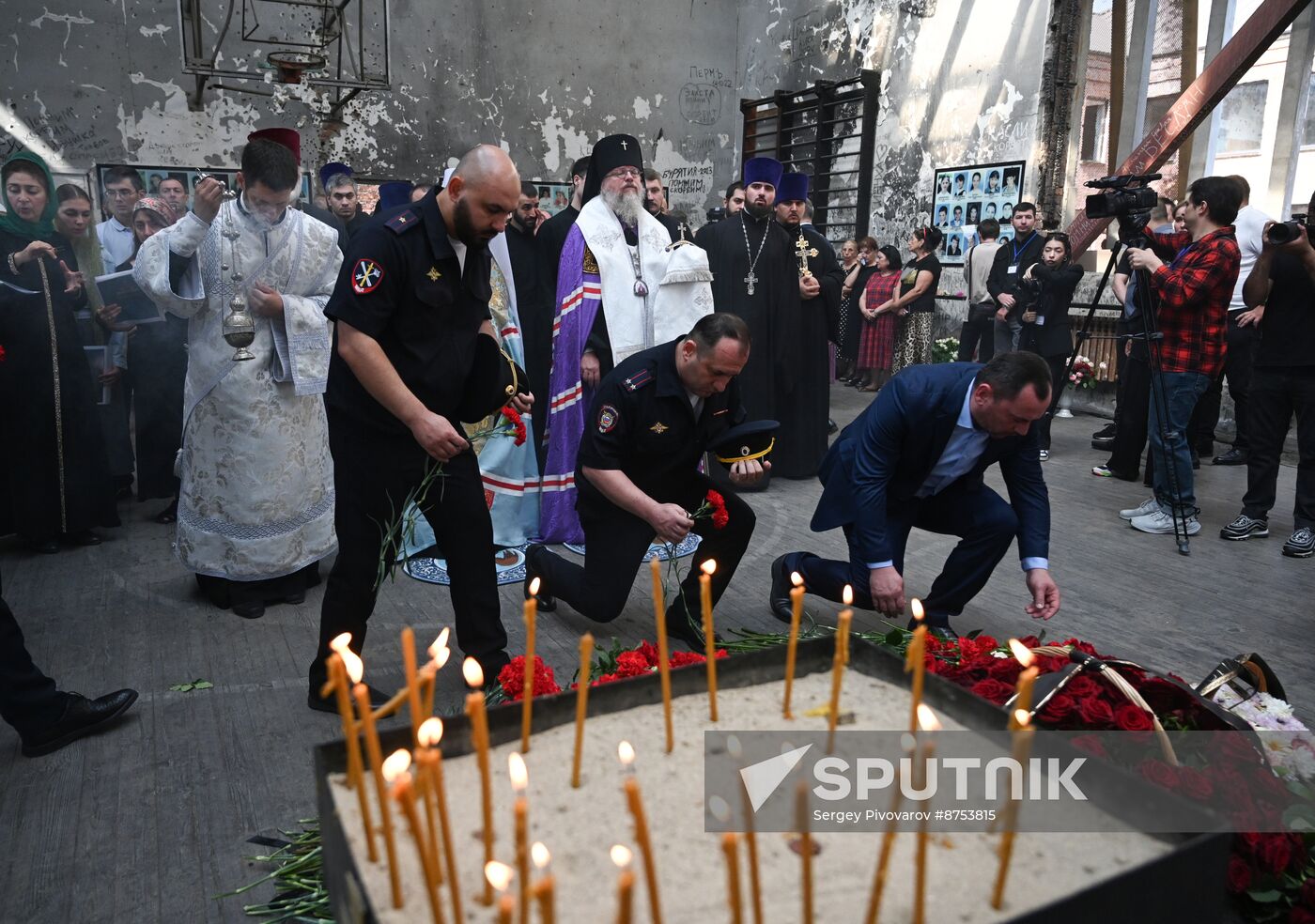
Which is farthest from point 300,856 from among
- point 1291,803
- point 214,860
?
point 1291,803

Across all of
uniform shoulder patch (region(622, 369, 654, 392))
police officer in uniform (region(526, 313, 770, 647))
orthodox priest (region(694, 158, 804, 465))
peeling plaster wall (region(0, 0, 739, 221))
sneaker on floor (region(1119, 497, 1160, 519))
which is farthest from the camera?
peeling plaster wall (region(0, 0, 739, 221))

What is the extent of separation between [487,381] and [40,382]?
11.2 feet

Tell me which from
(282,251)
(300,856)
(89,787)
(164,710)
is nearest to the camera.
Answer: (300,856)

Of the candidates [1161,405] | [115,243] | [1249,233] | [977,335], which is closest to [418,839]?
[1161,405]

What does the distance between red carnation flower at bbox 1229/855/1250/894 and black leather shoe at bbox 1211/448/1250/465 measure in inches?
267

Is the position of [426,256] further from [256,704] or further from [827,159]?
[827,159]

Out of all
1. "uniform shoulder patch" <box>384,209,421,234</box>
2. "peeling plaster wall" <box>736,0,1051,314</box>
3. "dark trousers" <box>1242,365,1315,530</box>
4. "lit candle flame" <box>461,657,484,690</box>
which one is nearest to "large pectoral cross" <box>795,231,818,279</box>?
"dark trousers" <box>1242,365,1315,530</box>

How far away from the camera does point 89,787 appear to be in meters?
2.89

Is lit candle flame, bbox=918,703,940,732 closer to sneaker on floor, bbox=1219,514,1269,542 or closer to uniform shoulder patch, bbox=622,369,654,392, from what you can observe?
uniform shoulder patch, bbox=622,369,654,392

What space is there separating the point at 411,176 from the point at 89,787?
34.2 ft

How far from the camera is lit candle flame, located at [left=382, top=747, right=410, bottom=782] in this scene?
144 cm

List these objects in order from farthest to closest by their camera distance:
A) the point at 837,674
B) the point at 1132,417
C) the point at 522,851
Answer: the point at 1132,417 < the point at 837,674 < the point at 522,851

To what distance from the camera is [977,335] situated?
1012cm

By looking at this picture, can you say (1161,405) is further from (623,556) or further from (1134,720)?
(1134,720)
